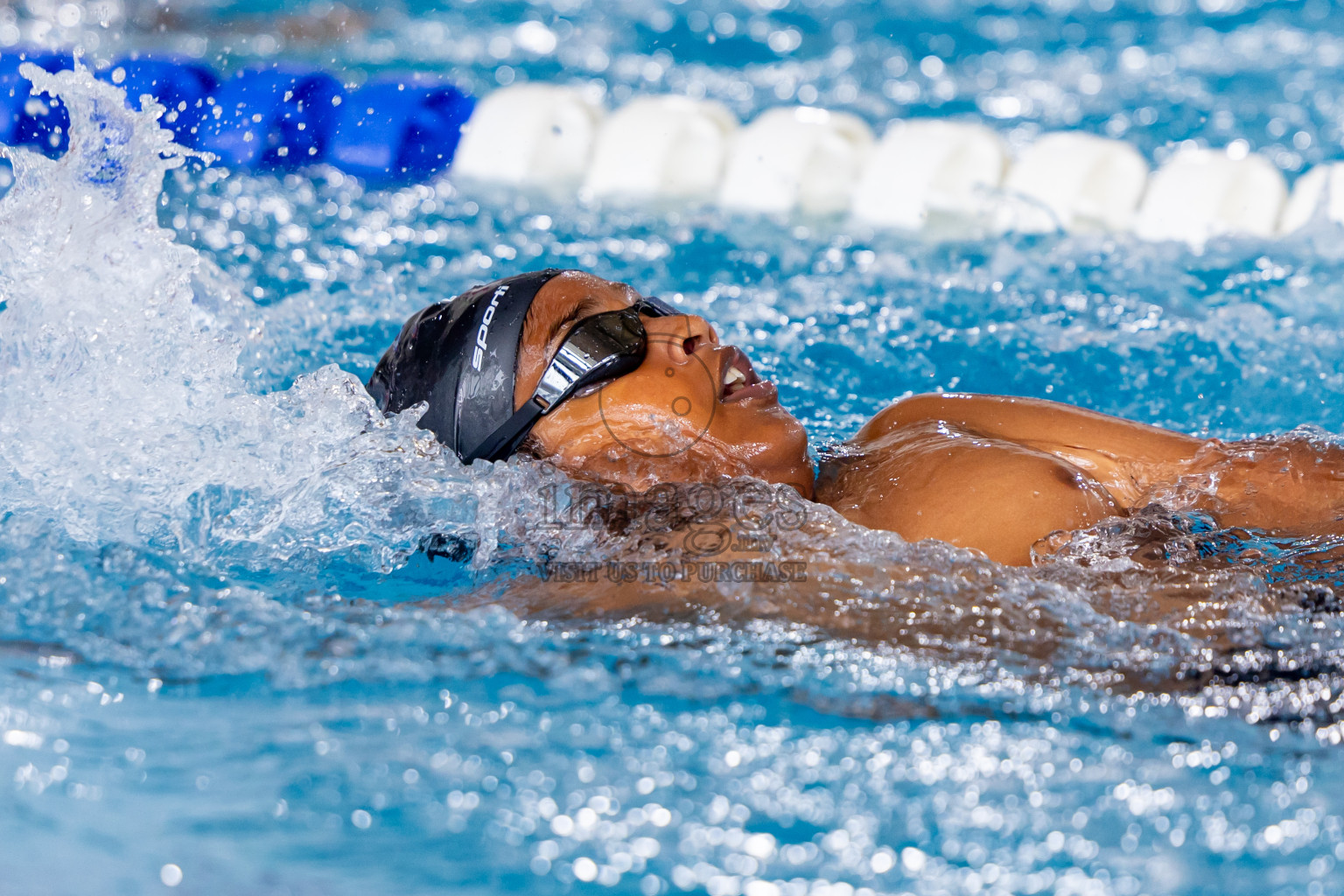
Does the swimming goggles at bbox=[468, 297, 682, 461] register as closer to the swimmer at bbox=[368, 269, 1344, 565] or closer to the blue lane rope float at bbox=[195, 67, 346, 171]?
the swimmer at bbox=[368, 269, 1344, 565]

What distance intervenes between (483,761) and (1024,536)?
2.74 feet

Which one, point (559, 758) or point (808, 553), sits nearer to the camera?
point (559, 758)

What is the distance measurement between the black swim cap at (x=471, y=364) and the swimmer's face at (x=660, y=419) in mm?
23

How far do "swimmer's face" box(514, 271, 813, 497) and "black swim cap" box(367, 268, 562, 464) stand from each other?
0.02 m

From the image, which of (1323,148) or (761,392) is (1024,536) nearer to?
(761,392)

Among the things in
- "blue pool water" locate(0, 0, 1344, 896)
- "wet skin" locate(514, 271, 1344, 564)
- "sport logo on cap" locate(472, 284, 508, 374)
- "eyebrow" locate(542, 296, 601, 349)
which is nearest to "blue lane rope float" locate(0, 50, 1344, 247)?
"blue pool water" locate(0, 0, 1344, 896)

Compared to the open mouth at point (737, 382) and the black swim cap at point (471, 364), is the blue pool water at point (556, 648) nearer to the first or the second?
the black swim cap at point (471, 364)

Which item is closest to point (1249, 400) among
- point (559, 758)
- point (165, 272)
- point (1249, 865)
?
point (1249, 865)

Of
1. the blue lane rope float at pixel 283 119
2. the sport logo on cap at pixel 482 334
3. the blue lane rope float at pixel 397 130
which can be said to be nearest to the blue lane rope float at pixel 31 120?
the blue lane rope float at pixel 283 119

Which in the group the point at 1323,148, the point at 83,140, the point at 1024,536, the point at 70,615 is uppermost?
the point at 1323,148

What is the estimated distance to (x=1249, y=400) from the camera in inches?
107

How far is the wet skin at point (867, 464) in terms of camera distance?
5.69 feet

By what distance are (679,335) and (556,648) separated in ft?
1.79

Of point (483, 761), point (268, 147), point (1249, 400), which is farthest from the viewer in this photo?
point (268, 147)
